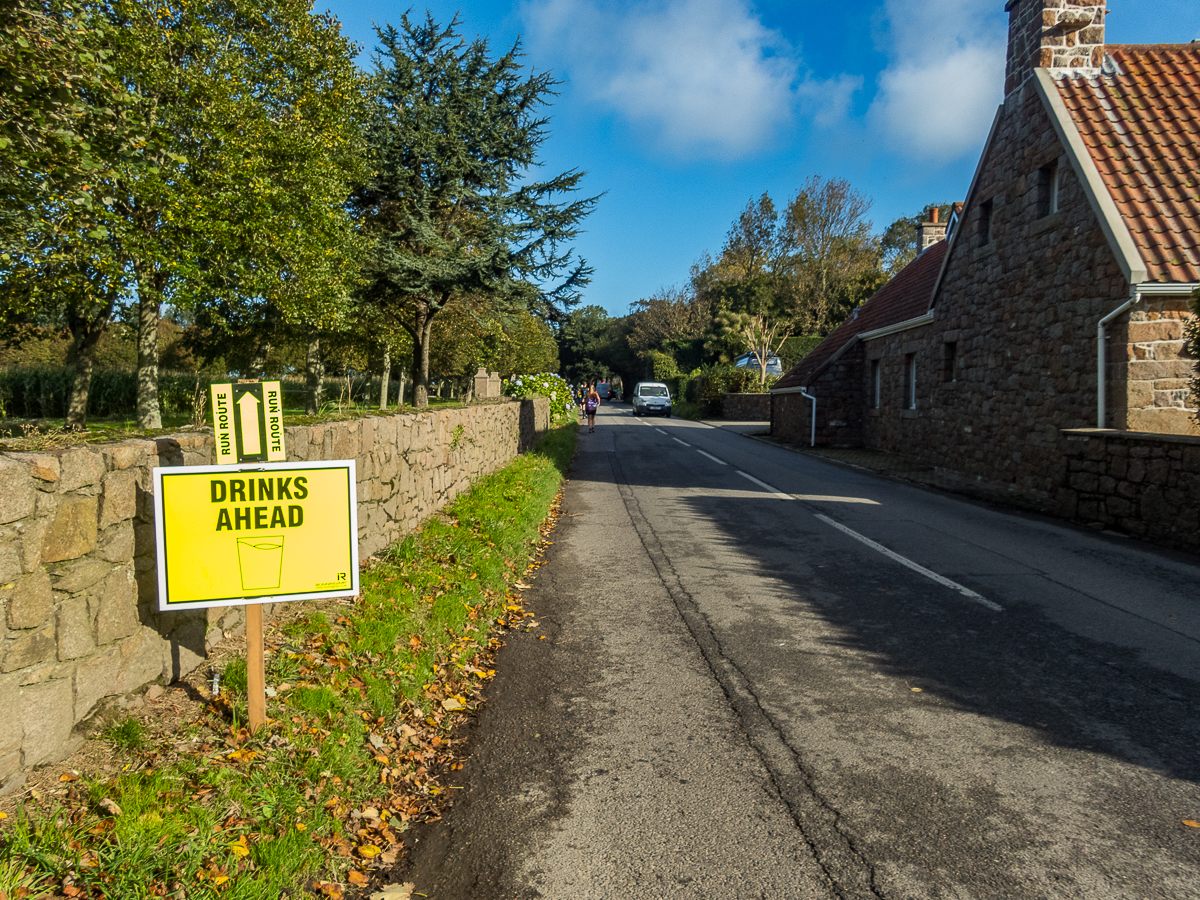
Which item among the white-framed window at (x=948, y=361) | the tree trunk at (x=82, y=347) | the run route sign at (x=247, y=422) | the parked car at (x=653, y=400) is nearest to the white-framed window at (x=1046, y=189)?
the white-framed window at (x=948, y=361)

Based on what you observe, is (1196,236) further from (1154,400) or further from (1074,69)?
(1074,69)

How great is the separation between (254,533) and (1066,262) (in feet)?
42.7

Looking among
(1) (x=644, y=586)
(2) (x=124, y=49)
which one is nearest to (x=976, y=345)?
(1) (x=644, y=586)

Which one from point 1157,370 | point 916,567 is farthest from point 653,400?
point 916,567

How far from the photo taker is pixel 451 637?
5.29 metres

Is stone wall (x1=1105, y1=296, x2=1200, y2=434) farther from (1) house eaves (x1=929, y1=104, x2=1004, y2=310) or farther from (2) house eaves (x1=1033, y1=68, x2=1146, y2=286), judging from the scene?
(1) house eaves (x1=929, y1=104, x2=1004, y2=310)

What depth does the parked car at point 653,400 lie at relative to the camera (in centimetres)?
4480

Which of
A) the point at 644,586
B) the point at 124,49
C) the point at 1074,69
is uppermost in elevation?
the point at 124,49

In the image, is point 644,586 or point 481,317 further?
point 481,317

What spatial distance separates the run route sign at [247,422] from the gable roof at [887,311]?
18.1m

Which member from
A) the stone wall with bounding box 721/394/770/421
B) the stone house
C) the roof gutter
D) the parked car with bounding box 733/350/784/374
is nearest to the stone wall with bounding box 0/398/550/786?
the stone house

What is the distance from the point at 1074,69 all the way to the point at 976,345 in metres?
5.11

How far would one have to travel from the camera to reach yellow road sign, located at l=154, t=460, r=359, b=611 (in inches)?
135

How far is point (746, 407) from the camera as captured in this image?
3869 centimetres
